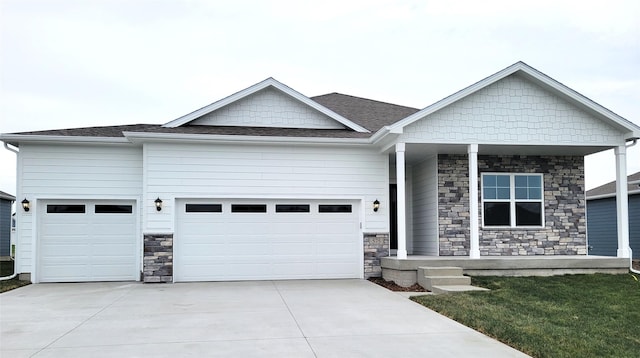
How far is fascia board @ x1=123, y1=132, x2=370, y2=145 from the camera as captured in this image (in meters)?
13.5

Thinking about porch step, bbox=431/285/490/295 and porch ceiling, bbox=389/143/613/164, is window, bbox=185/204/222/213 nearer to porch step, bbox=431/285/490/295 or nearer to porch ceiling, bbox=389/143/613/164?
porch ceiling, bbox=389/143/613/164

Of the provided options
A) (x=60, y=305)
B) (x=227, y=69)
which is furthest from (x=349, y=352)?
(x=227, y=69)

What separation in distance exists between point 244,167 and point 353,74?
13735 mm

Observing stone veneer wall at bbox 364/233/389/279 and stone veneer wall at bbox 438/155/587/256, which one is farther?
stone veneer wall at bbox 438/155/587/256

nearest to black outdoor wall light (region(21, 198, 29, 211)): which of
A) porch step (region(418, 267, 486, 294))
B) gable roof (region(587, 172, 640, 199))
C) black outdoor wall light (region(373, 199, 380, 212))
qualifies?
black outdoor wall light (region(373, 199, 380, 212))

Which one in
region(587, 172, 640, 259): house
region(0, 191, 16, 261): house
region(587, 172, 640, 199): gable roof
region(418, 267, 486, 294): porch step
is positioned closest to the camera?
region(418, 267, 486, 294): porch step

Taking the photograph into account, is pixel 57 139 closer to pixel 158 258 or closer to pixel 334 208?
pixel 158 258

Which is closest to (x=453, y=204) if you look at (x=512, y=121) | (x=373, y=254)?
(x=373, y=254)

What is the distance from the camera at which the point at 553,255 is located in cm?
1497

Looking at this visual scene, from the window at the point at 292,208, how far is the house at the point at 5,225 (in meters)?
14.4

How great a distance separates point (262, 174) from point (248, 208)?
0.91 m

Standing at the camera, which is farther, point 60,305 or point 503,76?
point 503,76

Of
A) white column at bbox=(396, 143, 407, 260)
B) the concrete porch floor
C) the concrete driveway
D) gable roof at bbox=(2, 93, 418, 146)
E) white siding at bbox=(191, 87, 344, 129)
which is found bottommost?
the concrete driveway

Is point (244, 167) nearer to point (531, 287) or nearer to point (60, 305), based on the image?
point (60, 305)
